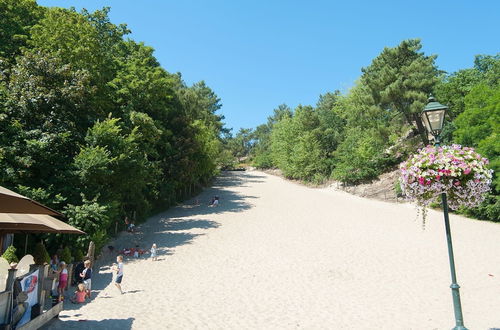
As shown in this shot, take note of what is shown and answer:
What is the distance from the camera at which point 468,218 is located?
1061 inches

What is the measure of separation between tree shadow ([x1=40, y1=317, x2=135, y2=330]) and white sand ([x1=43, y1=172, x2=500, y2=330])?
39 mm

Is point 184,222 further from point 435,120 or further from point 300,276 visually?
point 435,120

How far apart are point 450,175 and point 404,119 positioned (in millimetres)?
40609

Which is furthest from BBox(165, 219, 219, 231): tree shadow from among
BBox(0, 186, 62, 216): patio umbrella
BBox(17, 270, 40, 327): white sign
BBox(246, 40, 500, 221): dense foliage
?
BBox(0, 186, 62, 216): patio umbrella

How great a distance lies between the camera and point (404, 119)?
4356 centimetres

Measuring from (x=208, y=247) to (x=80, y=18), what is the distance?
677 inches

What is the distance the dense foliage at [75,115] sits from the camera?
16.0 m

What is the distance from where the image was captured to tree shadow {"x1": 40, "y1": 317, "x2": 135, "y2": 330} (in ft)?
28.2

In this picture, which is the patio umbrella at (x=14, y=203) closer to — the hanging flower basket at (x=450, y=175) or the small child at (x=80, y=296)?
the hanging flower basket at (x=450, y=175)

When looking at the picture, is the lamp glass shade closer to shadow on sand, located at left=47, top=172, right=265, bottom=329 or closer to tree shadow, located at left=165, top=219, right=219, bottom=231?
shadow on sand, located at left=47, top=172, right=265, bottom=329

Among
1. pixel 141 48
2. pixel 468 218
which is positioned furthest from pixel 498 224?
pixel 141 48

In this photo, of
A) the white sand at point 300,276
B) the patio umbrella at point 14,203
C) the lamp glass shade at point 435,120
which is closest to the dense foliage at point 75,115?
the white sand at point 300,276

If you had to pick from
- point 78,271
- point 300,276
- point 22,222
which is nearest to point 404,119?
point 300,276

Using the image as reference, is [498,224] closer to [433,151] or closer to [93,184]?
[433,151]
